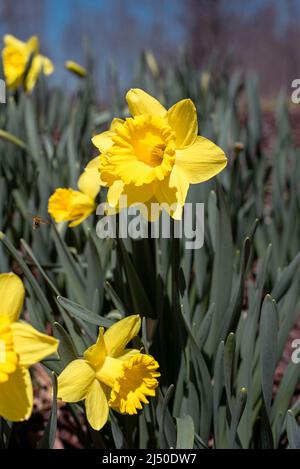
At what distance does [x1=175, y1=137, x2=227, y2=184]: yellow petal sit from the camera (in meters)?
0.88

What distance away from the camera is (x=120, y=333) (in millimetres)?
826

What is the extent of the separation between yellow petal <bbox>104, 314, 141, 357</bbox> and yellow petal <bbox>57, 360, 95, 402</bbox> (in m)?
0.05

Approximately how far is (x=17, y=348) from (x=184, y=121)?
459 mm

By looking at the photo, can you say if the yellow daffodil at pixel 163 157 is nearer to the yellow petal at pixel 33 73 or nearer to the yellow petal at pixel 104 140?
the yellow petal at pixel 104 140

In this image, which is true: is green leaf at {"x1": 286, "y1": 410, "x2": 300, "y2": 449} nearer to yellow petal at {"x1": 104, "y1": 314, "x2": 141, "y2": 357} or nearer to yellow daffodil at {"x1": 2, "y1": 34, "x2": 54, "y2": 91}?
yellow petal at {"x1": 104, "y1": 314, "x2": 141, "y2": 357}

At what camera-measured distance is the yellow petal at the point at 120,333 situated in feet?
2.69

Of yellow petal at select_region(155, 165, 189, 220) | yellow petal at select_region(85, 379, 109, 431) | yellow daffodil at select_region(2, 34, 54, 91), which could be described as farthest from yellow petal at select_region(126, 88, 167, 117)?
yellow daffodil at select_region(2, 34, 54, 91)

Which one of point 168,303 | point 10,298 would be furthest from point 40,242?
point 10,298

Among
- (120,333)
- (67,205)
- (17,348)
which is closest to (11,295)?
(17,348)

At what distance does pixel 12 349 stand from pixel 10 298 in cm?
8

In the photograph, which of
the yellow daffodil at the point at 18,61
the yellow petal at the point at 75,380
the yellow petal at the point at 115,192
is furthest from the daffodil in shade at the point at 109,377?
the yellow daffodil at the point at 18,61

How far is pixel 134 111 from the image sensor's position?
919mm

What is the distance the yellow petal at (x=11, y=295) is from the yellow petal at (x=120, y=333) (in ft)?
0.52
